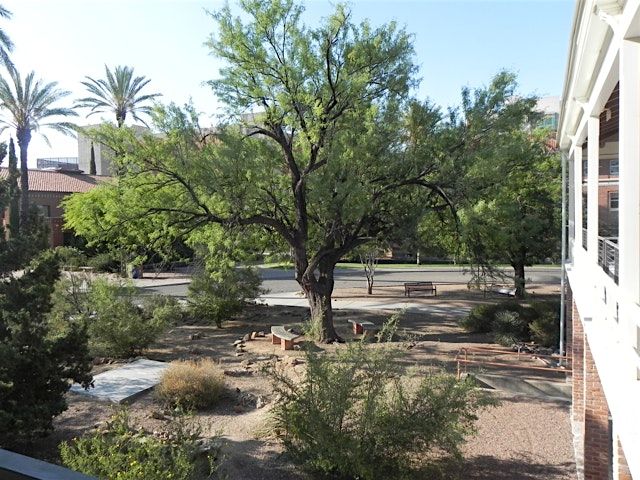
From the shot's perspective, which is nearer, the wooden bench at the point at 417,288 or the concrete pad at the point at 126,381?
the concrete pad at the point at 126,381

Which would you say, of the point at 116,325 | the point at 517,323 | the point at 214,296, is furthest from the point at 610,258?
the point at 214,296

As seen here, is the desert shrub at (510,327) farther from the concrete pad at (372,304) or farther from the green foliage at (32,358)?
the green foliage at (32,358)

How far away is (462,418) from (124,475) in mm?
4687

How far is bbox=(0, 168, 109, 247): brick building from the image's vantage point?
42062 millimetres

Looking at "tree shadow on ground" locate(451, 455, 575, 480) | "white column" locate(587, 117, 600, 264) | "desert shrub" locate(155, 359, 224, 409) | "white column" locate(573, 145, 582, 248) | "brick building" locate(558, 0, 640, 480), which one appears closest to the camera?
"brick building" locate(558, 0, 640, 480)

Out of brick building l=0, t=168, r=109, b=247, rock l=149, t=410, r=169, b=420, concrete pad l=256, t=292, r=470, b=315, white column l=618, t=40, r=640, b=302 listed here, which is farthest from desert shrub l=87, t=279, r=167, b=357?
brick building l=0, t=168, r=109, b=247

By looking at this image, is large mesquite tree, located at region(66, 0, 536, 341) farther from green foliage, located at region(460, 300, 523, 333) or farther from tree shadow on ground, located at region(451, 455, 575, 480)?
tree shadow on ground, located at region(451, 455, 575, 480)

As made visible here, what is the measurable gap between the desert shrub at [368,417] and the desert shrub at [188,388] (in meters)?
3.11

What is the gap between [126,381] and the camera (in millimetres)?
11734

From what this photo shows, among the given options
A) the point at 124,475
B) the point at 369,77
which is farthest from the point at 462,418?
the point at 369,77

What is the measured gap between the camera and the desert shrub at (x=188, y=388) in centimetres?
1012

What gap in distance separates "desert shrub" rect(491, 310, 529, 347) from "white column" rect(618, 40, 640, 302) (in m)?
13.7

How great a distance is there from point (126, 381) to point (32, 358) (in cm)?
393

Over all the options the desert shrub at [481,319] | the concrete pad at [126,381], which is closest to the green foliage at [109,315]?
the concrete pad at [126,381]
